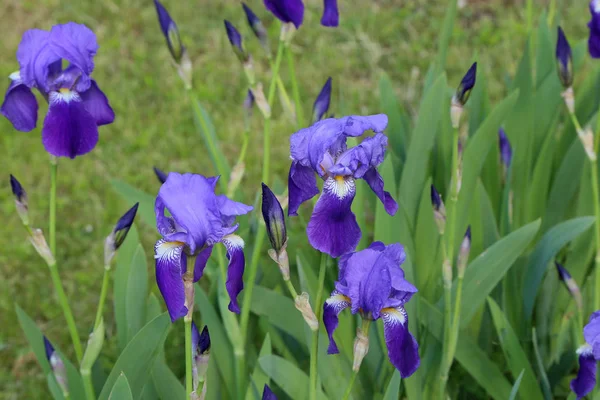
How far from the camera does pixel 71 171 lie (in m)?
3.36

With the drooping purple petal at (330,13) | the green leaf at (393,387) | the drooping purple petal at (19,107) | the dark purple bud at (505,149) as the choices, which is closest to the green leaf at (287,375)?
the green leaf at (393,387)

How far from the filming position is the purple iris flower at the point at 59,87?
59.9 inches

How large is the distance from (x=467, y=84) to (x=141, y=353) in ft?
3.17

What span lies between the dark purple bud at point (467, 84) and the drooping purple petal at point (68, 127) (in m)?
0.82

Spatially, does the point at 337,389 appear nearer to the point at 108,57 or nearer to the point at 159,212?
the point at 159,212

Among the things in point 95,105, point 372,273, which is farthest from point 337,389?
point 95,105

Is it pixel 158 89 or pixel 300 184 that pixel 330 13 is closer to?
pixel 300 184

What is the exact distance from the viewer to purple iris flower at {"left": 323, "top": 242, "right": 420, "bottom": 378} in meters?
1.28

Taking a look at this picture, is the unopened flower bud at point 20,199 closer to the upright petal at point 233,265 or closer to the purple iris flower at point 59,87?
the purple iris flower at point 59,87

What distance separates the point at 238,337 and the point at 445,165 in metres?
0.88

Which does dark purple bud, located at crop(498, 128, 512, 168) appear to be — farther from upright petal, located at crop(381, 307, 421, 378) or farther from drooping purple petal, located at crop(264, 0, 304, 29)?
upright petal, located at crop(381, 307, 421, 378)

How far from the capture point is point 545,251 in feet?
6.51

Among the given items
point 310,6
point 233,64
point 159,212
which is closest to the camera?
point 159,212

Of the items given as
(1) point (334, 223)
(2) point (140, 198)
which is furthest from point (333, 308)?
(2) point (140, 198)
